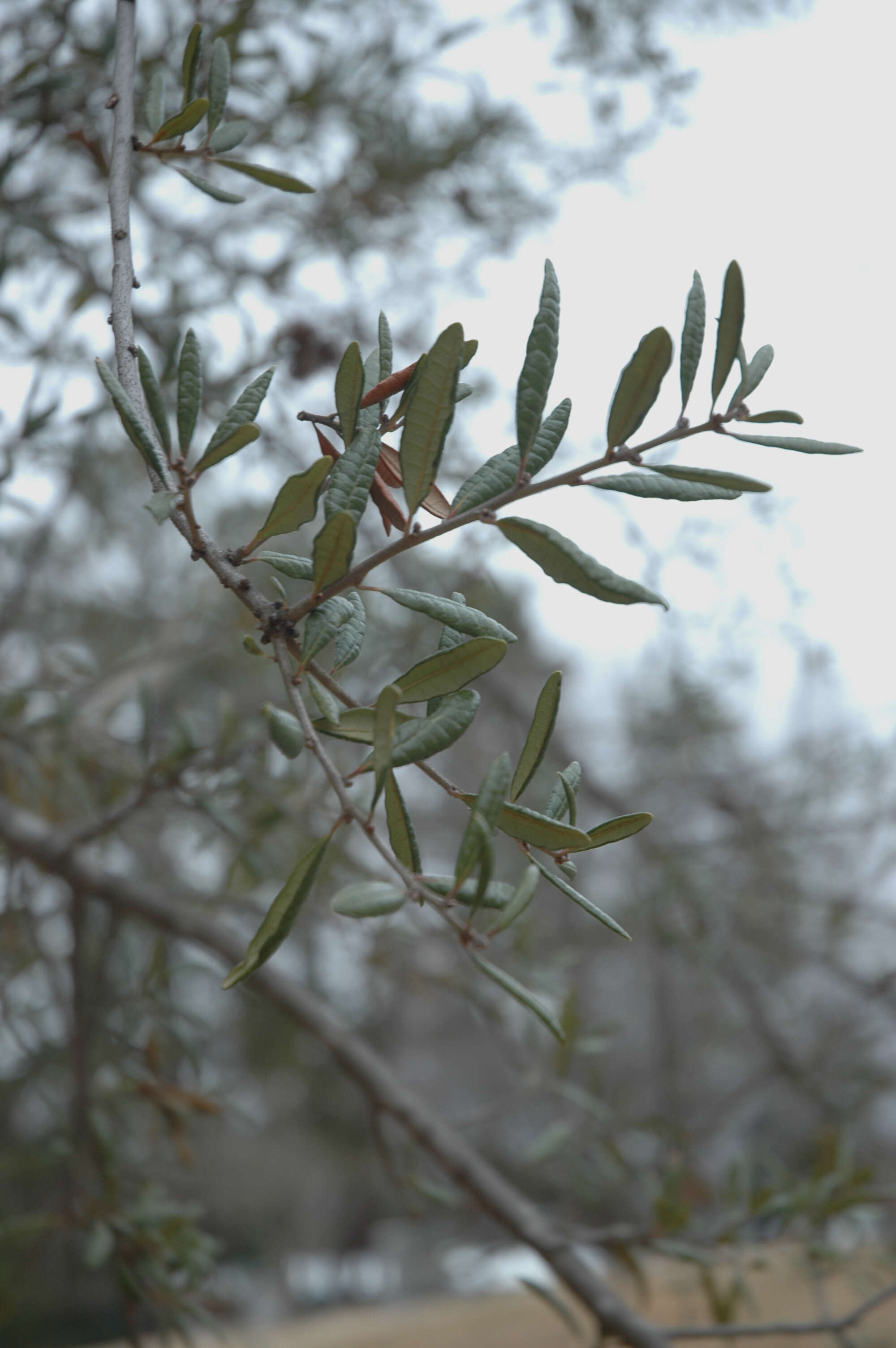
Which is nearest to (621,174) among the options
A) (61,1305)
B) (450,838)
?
(450,838)

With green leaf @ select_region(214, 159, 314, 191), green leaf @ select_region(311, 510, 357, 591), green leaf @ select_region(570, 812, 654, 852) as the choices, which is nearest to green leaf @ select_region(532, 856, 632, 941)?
green leaf @ select_region(570, 812, 654, 852)

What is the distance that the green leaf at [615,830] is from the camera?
0.42 meters

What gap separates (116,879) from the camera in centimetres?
125

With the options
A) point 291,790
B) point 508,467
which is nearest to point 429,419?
point 508,467

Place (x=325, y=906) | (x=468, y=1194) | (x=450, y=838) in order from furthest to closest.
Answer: (x=450, y=838) < (x=325, y=906) < (x=468, y=1194)

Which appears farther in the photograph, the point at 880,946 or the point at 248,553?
the point at 880,946

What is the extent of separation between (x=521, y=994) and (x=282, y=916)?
0.31ft

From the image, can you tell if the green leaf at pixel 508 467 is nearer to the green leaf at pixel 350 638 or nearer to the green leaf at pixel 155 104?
the green leaf at pixel 350 638

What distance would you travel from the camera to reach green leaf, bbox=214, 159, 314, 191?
22.2 inches

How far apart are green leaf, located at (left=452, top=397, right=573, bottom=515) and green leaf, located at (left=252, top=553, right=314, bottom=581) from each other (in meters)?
0.07

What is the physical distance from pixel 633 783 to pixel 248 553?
2123mm

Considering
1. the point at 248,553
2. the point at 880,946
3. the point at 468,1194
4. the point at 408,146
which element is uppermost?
the point at 408,146

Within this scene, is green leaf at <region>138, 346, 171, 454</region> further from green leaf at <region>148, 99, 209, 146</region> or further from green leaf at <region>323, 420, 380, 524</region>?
green leaf at <region>148, 99, 209, 146</region>

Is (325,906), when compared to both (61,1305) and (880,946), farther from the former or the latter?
(61,1305)
